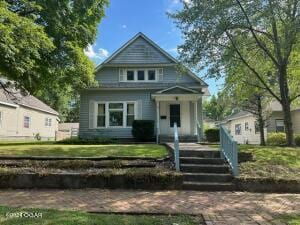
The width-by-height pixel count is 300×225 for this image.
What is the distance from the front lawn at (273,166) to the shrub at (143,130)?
963 cm

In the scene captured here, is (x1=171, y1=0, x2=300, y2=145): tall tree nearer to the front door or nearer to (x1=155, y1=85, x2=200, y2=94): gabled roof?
(x1=155, y1=85, x2=200, y2=94): gabled roof

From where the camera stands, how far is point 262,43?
53.7ft

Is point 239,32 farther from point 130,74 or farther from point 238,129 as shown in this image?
point 238,129

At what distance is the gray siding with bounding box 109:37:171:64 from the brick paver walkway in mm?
15665

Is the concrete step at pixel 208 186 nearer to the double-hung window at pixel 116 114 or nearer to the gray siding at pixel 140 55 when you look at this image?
the double-hung window at pixel 116 114

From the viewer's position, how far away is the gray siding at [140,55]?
2294cm

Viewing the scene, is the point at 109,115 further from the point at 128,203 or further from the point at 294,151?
the point at 128,203

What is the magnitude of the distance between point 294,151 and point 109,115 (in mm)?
12771

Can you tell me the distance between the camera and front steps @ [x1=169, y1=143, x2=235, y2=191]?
8.61 meters

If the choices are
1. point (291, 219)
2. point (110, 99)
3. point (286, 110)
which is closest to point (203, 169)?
point (291, 219)

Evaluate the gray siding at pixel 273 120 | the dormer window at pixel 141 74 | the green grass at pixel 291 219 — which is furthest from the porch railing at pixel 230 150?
the gray siding at pixel 273 120

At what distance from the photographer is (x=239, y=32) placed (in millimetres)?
15297

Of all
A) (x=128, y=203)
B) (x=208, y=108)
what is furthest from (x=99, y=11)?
(x=208, y=108)

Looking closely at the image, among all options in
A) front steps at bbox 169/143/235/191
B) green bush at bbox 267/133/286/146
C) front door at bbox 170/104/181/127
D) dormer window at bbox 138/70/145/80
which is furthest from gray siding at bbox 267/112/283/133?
front steps at bbox 169/143/235/191
